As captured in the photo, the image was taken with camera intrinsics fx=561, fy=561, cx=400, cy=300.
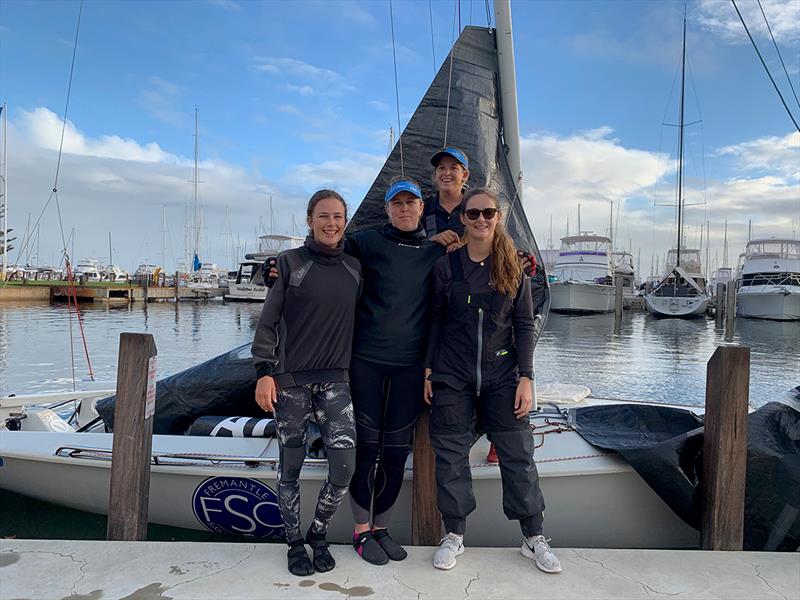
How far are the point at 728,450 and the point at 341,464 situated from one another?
2.38 metres

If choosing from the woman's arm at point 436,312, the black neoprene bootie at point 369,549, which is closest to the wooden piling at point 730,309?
the woman's arm at point 436,312

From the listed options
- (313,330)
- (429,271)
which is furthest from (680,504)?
(313,330)

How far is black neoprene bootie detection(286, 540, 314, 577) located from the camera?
9.86ft

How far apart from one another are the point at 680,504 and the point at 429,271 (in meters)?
2.25

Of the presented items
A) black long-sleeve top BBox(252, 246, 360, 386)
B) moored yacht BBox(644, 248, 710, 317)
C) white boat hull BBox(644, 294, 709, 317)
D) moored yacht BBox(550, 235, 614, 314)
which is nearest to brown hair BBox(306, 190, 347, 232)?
black long-sleeve top BBox(252, 246, 360, 386)

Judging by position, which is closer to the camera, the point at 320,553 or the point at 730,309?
the point at 320,553

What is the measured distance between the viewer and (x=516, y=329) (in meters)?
3.16

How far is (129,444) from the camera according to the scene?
11.6ft

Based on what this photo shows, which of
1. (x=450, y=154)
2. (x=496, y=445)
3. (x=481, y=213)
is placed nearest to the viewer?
(x=481, y=213)

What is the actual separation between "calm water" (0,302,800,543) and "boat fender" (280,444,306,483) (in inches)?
72.4

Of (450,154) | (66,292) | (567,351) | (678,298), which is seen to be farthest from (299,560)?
(66,292)

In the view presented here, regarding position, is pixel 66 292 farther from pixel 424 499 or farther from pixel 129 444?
pixel 424 499

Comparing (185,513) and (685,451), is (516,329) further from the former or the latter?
(185,513)

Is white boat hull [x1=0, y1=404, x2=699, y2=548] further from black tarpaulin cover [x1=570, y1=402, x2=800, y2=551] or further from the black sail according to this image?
the black sail
